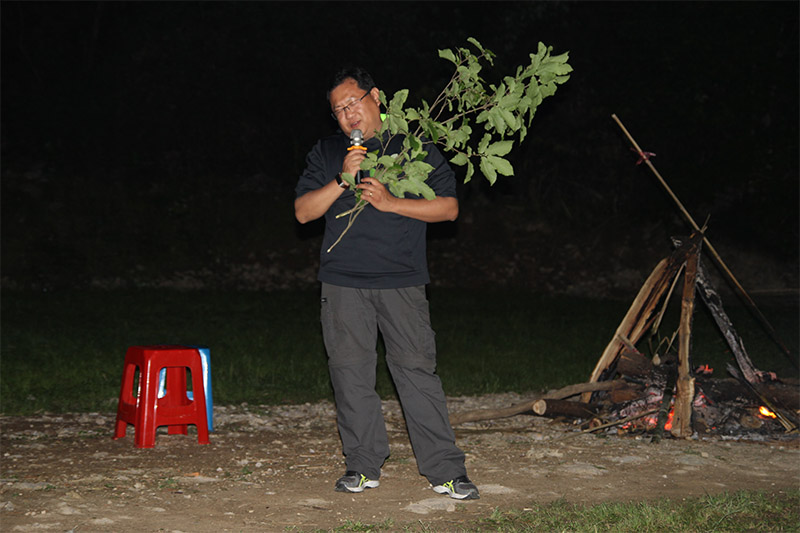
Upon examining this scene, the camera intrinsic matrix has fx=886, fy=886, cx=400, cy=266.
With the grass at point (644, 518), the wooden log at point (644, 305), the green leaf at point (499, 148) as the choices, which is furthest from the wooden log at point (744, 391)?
the green leaf at point (499, 148)

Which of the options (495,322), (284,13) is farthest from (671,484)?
(284,13)

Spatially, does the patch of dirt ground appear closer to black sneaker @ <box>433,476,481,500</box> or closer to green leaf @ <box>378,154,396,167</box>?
black sneaker @ <box>433,476,481,500</box>

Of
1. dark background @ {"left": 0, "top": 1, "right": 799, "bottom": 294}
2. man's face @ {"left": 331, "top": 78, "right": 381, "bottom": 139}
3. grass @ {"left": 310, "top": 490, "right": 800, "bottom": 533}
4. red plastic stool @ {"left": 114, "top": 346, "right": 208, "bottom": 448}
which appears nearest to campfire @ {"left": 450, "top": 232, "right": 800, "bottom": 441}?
grass @ {"left": 310, "top": 490, "right": 800, "bottom": 533}

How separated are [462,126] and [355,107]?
1.78 feet

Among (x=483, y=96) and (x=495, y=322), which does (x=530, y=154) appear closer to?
(x=495, y=322)

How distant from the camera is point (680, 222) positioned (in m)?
18.9

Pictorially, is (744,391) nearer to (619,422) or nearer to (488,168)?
(619,422)

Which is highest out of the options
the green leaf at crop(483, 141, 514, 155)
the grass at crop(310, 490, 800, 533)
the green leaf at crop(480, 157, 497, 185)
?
the green leaf at crop(483, 141, 514, 155)

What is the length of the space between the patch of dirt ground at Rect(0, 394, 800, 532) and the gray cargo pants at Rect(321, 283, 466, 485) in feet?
0.72

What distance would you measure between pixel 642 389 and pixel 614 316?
7636mm

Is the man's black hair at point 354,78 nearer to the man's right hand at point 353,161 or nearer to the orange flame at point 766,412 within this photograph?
the man's right hand at point 353,161

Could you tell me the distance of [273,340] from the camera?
426 inches

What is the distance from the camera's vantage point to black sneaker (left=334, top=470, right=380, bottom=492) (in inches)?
177

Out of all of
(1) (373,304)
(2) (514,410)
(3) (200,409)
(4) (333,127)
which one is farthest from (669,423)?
(4) (333,127)
